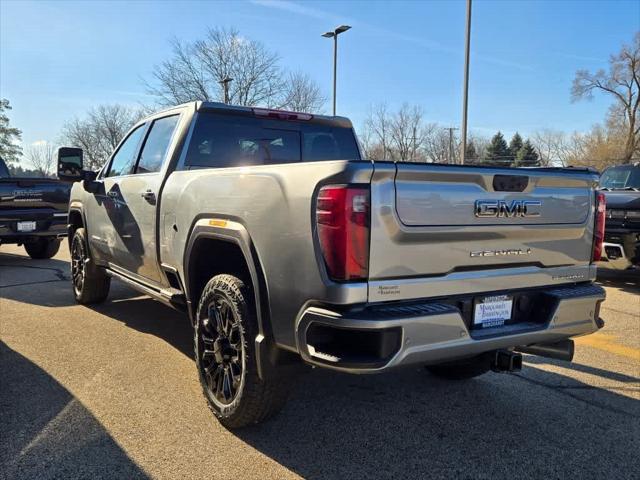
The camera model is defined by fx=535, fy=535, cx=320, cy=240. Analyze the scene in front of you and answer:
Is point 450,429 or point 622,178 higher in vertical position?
point 622,178

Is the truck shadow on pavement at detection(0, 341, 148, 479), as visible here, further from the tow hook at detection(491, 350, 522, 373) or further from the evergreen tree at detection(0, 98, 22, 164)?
the evergreen tree at detection(0, 98, 22, 164)

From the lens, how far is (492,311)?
2.89 metres

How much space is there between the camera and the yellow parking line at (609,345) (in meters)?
4.91

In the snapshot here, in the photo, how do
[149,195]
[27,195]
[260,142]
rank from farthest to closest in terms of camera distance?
[27,195] → [260,142] → [149,195]

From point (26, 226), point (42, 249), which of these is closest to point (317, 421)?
point (26, 226)

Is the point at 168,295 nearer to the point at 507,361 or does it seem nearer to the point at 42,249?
the point at 507,361

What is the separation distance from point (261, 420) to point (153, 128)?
3.04 metres

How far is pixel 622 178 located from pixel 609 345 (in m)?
5.27

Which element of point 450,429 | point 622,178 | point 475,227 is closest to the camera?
point 475,227

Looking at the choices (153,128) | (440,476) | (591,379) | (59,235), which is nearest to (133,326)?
(153,128)

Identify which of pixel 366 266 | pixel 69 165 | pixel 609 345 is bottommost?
pixel 609 345

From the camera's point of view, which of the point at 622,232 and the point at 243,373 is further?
the point at 622,232

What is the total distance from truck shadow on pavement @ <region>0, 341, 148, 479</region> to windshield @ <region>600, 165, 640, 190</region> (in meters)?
8.90

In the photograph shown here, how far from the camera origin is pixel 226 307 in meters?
3.19
